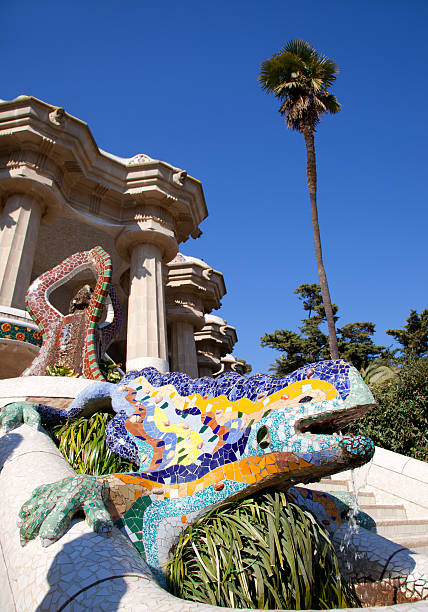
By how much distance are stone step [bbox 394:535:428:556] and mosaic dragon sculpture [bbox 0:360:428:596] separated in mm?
1585

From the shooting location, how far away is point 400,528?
505cm

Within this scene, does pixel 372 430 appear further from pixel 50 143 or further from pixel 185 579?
pixel 50 143

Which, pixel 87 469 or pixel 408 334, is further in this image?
pixel 408 334

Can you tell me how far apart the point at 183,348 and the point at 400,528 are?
17.3 metres

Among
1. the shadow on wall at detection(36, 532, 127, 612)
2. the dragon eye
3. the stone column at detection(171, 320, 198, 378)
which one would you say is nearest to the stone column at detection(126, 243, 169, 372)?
the stone column at detection(171, 320, 198, 378)

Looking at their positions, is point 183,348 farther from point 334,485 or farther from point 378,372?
point 334,485

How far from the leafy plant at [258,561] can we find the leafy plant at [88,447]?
3.52 feet

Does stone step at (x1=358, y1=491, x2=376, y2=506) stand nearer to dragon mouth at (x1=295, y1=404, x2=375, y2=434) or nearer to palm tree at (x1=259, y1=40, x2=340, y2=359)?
dragon mouth at (x1=295, y1=404, x2=375, y2=434)

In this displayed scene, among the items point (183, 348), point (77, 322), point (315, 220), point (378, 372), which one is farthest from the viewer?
point (183, 348)

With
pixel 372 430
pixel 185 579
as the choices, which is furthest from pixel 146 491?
pixel 372 430

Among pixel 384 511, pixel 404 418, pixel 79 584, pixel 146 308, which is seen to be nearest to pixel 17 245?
pixel 146 308

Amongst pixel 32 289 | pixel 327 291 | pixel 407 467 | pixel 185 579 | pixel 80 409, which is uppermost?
pixel 327 291

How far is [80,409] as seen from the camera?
4.18 meters

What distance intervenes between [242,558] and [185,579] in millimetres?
328
